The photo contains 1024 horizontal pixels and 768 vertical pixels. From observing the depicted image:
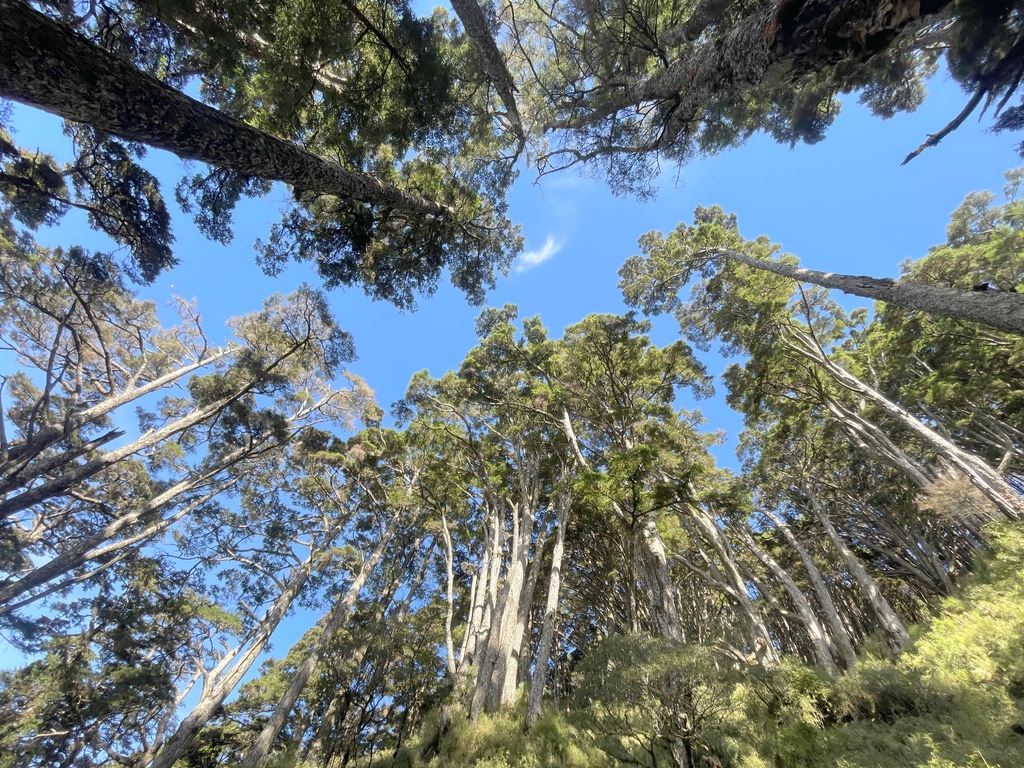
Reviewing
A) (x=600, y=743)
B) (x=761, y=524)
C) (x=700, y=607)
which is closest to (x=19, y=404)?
(x=600, y=743)

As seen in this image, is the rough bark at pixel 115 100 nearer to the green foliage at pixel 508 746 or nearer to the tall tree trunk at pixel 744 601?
the green foliage at pixel 508 746

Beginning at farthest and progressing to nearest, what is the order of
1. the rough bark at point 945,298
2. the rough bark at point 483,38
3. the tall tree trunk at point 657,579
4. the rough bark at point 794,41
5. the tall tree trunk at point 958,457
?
the tall tree trunk at point 657,579 < the tall tree trunk at point 958,457 < the rough bark at point 483,38 < the rough bark at point 945,298 < the rough bark at point 794,41

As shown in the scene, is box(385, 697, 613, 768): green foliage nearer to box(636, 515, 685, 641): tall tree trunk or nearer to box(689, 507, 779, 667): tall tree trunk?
box(636, 515, 685, 641): tall tree trunk

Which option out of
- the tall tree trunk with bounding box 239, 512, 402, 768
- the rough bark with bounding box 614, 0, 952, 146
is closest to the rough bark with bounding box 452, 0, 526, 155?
the rough bark with bounding box 614, 0, 952, 146

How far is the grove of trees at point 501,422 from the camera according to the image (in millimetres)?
4957

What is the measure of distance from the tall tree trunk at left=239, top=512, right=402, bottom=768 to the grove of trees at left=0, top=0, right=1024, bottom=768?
15cm

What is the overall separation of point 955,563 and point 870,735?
12.9 metres

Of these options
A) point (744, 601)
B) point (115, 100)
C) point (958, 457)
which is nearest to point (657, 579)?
point (744, 601)

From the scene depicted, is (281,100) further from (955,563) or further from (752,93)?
(955,563)

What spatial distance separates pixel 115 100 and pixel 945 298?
30.3 ft

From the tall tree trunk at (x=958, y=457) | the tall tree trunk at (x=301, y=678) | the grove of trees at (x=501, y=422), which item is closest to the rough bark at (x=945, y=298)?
the grove of trees at (x=501, y=422)

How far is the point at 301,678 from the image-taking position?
31.4ft

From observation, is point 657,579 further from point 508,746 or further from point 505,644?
point 508,746

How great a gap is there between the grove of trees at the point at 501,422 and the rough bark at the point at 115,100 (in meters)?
0.02
